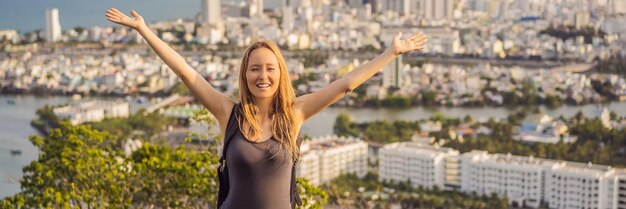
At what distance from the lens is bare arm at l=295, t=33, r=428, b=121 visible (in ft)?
2.15

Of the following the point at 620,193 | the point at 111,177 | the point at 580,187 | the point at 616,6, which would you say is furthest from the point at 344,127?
the point at 616,6

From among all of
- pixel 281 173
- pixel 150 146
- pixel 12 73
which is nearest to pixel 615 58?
pixel 12 73

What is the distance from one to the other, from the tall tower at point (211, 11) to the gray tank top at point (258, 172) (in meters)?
16.5

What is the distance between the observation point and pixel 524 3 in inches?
766

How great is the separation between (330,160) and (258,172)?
4872 mm

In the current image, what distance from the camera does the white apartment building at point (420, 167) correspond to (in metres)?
5.28

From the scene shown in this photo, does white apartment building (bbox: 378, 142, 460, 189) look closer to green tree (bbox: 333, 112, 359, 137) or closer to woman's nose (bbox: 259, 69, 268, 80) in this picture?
green tree (bbox: 333, 112, 359, 137)

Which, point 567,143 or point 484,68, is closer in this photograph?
point 567,143

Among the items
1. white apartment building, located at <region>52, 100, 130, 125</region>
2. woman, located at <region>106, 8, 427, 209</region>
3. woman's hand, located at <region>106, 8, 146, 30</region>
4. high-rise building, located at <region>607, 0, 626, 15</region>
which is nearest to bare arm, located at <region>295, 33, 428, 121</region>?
woman, located at <region>106, 8, 427, 209</region>

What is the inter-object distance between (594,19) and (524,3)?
141 inches

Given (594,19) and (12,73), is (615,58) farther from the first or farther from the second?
(12,73)

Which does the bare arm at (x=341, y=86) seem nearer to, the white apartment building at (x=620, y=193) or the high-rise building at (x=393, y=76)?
the white apartment building at (x=620, y=193)

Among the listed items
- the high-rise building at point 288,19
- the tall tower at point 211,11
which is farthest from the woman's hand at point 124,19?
the tall tower at point 211,11

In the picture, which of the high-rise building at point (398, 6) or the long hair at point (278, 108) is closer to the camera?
the long hair at point (278, 108)
